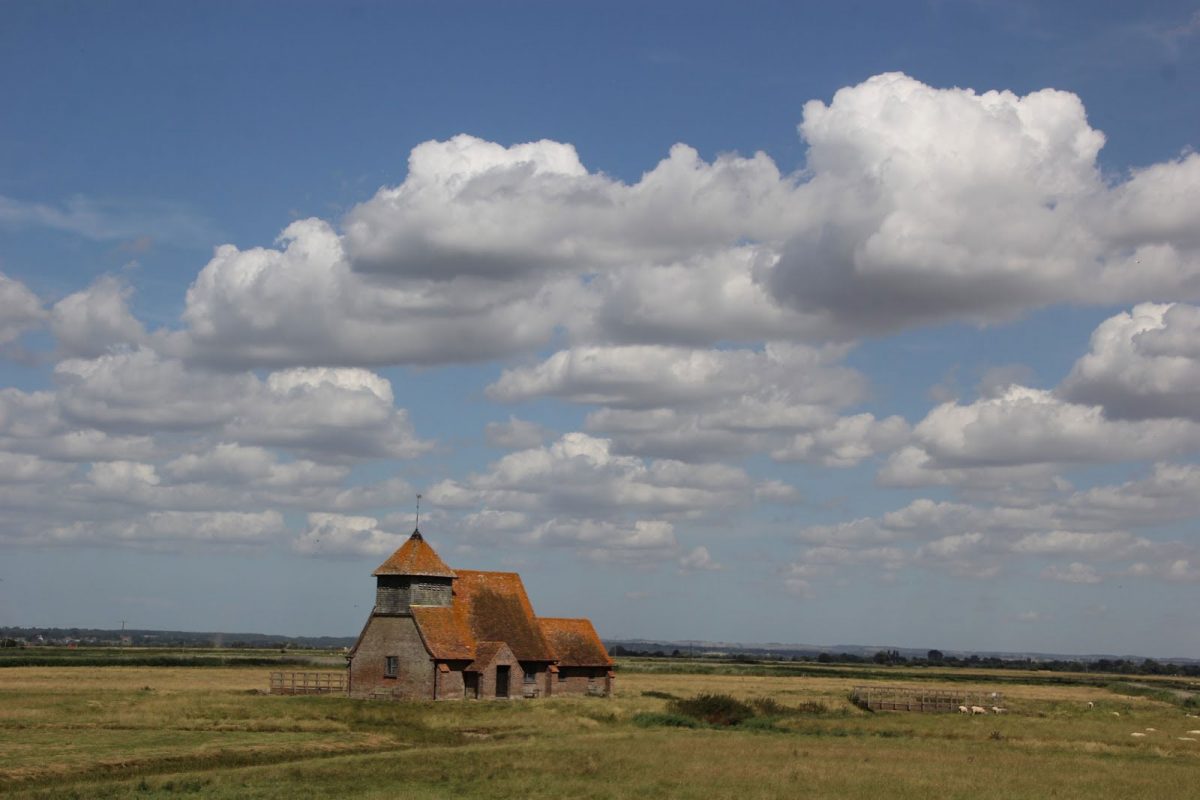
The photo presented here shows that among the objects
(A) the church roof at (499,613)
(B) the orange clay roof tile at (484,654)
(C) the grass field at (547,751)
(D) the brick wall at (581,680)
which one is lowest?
(C) the grass field at (547,751)

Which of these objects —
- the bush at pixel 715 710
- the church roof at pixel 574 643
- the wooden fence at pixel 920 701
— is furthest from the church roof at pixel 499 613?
the wooden fence at pixel 920 701

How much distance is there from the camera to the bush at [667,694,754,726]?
5322cm

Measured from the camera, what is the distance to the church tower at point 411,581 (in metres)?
63.6

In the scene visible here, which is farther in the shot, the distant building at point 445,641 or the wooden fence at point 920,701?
the wooden fence at point 920,701

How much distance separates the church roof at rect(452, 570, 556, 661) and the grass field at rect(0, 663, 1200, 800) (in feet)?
17.8

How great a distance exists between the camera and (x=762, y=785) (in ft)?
107

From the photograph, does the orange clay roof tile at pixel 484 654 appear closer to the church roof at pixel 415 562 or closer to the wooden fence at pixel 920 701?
the church roof at pixel 415 562

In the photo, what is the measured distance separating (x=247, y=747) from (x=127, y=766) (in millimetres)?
5210

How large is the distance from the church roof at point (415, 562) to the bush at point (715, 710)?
14362 millimetres

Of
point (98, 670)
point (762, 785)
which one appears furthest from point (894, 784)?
point (98, 670)

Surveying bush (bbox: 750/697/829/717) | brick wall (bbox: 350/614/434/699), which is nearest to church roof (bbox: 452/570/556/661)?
brick wall (bbox: 350/614/434/699)

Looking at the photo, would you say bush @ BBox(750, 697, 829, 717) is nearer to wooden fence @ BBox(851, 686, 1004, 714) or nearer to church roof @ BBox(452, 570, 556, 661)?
wooden fence @ BBox(851, 686, 1004, 714)

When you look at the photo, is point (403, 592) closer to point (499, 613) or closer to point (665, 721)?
point (499, 613)

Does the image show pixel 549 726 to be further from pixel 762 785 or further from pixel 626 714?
pixel 762 785
